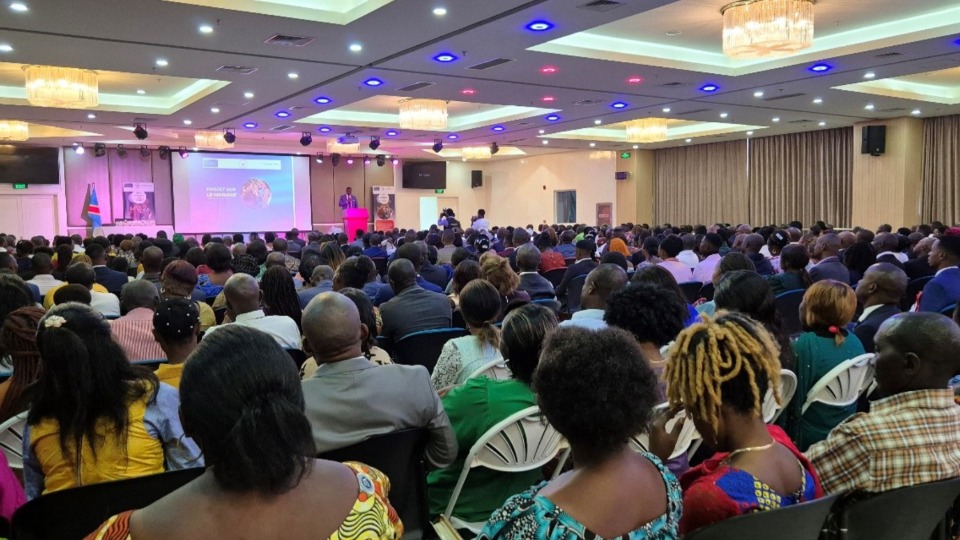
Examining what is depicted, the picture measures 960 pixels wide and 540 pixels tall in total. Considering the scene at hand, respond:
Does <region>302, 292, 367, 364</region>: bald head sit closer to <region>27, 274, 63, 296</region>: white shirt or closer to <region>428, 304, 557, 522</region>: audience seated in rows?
<region>428, 304, 557, 522</region>: audience seated in rows

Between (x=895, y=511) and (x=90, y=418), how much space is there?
227 centimetres

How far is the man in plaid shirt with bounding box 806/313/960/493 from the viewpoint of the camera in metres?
1.90

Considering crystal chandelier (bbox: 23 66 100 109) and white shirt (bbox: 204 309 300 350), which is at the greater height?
crystal chandelier (bbox: 23 66 100 109)

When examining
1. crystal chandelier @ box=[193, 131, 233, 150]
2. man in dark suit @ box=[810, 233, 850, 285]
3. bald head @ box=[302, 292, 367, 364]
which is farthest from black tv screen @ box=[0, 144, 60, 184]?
bald head @ box=[302, 292, 367, 364]

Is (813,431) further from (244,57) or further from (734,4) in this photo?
(244,57)

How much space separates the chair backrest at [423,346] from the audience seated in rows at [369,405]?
172 cm

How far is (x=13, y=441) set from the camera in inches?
96.4

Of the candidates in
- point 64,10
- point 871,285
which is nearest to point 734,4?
point 871,285

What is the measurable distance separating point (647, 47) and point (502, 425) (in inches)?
305

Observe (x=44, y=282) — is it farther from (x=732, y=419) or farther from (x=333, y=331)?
(x=732, y=419)

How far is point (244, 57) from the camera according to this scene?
8117mm

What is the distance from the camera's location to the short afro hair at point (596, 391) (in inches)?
59.6

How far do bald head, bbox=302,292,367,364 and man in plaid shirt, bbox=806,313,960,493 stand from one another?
4.94 ft

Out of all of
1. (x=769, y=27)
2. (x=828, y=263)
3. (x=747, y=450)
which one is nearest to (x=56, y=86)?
(x=769, y=27)
